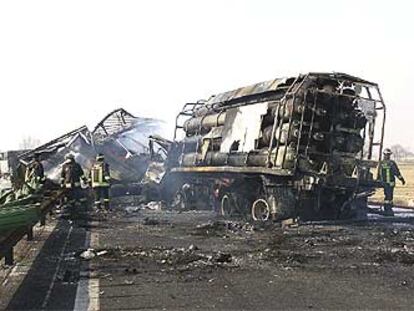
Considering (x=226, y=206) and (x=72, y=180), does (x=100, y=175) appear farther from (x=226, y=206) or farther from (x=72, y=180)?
(x=226, y=206)

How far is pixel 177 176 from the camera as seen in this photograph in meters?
19.5

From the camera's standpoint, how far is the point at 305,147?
43.4 feet

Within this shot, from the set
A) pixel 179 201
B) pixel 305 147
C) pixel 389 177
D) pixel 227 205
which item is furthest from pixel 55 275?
pixel 179 201

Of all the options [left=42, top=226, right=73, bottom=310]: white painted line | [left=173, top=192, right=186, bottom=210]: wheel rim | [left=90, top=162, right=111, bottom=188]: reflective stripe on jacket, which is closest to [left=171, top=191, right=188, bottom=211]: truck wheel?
[left=173, top=192, right=186, bottom=210]: wheel rim

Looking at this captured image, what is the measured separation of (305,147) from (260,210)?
2.02m

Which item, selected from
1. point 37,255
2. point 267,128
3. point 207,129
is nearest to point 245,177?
point 267,128

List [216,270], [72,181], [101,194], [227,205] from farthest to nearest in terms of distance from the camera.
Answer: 1. [101,194]
2. [227,205]
3. [72,181]
4. [216,270]

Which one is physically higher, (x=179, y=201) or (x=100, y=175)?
(x=100, y=175)

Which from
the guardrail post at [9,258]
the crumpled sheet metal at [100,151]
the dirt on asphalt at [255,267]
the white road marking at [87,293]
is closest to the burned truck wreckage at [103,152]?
the crumpled sheet metal at [100,151]

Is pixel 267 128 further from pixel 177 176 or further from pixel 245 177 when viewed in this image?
pixel 177 176

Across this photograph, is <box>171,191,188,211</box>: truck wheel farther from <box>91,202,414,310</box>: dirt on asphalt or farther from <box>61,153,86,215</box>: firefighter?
<box>91,202,414,310</box>: dirt on asphalt

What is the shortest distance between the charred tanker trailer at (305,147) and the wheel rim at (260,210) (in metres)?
0.02

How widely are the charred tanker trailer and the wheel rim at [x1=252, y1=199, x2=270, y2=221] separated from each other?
0.08 feet

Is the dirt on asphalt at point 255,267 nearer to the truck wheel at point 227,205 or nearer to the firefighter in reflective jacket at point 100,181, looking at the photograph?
the truck wheel at point 227,205
